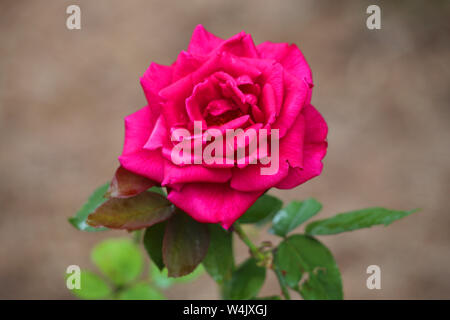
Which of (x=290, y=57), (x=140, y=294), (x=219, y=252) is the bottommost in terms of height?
(x=140, y=294)

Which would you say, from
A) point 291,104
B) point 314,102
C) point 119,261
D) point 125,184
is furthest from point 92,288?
point 314,102

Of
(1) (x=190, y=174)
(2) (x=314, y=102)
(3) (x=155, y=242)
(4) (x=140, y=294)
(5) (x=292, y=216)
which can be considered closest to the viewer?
(1) (x=190, y=174)

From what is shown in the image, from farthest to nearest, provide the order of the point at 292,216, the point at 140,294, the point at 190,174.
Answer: the point at 140,294
the point at 292,216
the point at 190,174

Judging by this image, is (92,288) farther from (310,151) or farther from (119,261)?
(310,151)

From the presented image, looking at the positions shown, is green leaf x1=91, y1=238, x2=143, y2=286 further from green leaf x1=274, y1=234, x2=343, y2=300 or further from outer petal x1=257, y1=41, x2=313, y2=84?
outer petal x1=257, y1=41, x2=313, y2=84

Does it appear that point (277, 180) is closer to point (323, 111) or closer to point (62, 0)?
point (323, 111)

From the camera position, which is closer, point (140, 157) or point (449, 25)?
point (140, 157)
